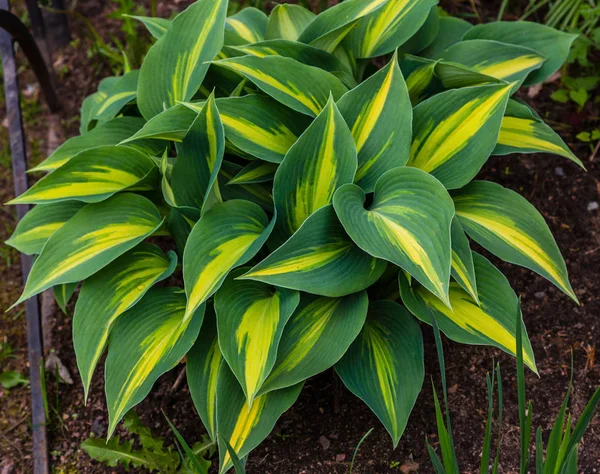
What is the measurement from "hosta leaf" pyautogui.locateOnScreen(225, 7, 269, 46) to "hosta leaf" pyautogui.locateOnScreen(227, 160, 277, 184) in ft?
1.48

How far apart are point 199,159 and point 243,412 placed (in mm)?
574

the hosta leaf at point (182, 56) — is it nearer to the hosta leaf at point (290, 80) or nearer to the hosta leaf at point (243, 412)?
the hosta leaf at point (290, 80)

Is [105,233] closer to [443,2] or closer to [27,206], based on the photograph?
[27,206]

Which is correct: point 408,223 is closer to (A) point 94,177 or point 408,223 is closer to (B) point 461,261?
(B) point 461,261

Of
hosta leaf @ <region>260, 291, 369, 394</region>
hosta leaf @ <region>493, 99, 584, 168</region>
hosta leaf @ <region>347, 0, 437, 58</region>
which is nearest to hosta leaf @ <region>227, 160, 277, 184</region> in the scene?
hosta leaf @ <region>260, 291, 369, 394</region>

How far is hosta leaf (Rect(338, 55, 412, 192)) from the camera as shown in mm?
1511

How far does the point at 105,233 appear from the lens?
61.6 inches

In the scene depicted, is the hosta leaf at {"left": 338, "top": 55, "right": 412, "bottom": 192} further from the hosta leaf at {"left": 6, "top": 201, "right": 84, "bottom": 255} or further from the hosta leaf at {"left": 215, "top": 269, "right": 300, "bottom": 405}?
the hosta leaf at {"left": 6, "top": 201, "right": 84, "bottom": 255}

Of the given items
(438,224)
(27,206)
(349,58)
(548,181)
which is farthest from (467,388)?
(27,206)

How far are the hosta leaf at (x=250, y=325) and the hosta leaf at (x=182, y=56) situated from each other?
0.53 meters

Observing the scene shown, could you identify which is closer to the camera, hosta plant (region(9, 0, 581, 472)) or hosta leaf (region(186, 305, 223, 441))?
hosta plant (region(9, 0, 581, 472))

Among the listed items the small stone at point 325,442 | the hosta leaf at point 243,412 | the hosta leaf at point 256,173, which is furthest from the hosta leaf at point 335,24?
the small stone at point 325,442

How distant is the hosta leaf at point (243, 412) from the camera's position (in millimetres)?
1445

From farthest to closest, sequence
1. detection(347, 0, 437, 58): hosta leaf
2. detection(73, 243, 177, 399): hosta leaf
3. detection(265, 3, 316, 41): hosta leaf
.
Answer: detection(265, 3, 316, 41): hosta leaf
detection(347, 0, 437, 58): hosta leaf
detection(73, 243, 177, 399): hosta leaf
